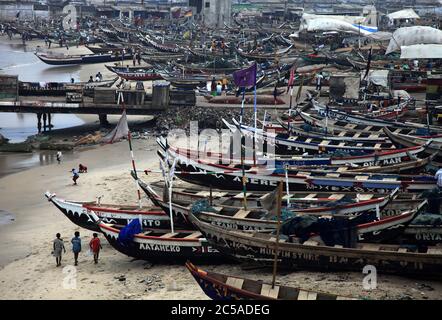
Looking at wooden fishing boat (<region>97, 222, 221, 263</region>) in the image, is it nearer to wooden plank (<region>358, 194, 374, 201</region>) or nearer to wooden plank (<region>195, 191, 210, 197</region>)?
wooden plank (<region>195, 191, 210, 197</region>)

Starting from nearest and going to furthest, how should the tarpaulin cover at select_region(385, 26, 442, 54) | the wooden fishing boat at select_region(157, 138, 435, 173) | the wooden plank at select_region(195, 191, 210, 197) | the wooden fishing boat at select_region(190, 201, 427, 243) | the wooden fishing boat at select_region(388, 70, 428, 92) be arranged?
the wooden fishing boat at select_region(190, 201, 427, 243), the wooden plank at select_region(195, 191, 210, 197), the wooden fishing boat at select_region(157, 138, 435, 173), the wooden fishing boat at select_region(388, 70, 428, 92), the tarpaulin cover at select_region(385, 26, 442, 54)

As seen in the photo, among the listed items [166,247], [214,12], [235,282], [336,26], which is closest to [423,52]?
[336,26]

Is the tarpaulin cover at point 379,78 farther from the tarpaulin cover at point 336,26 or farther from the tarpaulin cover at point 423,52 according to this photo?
the tarpaulin cover at point 336,26

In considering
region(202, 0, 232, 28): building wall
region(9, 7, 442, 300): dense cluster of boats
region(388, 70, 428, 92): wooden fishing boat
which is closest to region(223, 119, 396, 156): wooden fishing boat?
region(9, 7, 442, 300): dense cluster of boats

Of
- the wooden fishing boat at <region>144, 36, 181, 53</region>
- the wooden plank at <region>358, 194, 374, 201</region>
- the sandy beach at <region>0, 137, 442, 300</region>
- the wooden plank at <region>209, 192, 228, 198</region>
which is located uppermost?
the wooden fishing boat at <region>144, 36, 181, 53</region>

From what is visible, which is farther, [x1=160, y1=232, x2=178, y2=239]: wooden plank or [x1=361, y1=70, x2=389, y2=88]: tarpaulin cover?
Answer: [x1=361, y1=70, x2=389, y2=88]: tarpaulin cover
